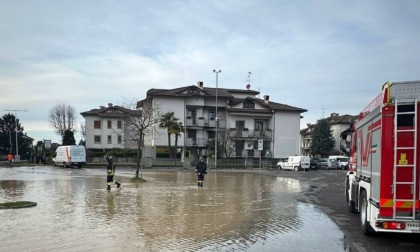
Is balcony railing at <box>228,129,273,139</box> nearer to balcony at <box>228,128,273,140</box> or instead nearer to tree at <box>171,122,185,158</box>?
balcony at <box>228,128,273,140</box>

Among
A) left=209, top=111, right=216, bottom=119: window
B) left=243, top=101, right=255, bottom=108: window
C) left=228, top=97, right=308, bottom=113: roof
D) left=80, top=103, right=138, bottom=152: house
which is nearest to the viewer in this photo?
left=209, top=111, right=216, bottom=119: window

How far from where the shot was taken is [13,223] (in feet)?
34.0

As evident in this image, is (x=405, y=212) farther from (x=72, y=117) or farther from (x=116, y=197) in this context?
(x=72, y=117)

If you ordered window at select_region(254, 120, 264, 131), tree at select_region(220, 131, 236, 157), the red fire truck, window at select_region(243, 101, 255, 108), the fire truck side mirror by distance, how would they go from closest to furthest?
the red fire truck < the fire truck side mirror < tree at select_region(220, 131, 236, 157) < window at select_region(243, 101, 255, 108) < window at select_region(254, 120, 264, 131)

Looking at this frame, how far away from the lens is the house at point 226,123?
58.6 meters

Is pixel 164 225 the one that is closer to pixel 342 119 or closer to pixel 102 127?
pixel 102 127

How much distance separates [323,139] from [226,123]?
107 feet

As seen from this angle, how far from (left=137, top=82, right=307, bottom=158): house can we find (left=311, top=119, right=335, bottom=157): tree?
2288 centimetres

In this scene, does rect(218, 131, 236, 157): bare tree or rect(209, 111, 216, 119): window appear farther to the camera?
rect(209, 111, 216, 119): window

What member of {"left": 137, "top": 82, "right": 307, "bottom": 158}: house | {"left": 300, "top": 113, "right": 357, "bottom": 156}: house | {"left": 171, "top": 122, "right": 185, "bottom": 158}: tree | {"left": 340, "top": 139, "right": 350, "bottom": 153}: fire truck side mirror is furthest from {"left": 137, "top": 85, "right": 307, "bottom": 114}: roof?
{"left": 340, "top": 139, "right": 350, "bottom": 153}: fire truck side mirror

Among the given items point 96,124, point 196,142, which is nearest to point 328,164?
point 196,142

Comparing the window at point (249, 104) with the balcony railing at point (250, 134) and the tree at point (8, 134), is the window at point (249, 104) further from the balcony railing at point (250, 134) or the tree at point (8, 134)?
the tree at point (8, 134)

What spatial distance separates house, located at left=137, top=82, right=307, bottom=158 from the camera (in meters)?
58.6

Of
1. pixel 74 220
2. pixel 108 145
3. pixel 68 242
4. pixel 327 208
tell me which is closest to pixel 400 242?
pixel 327 208
